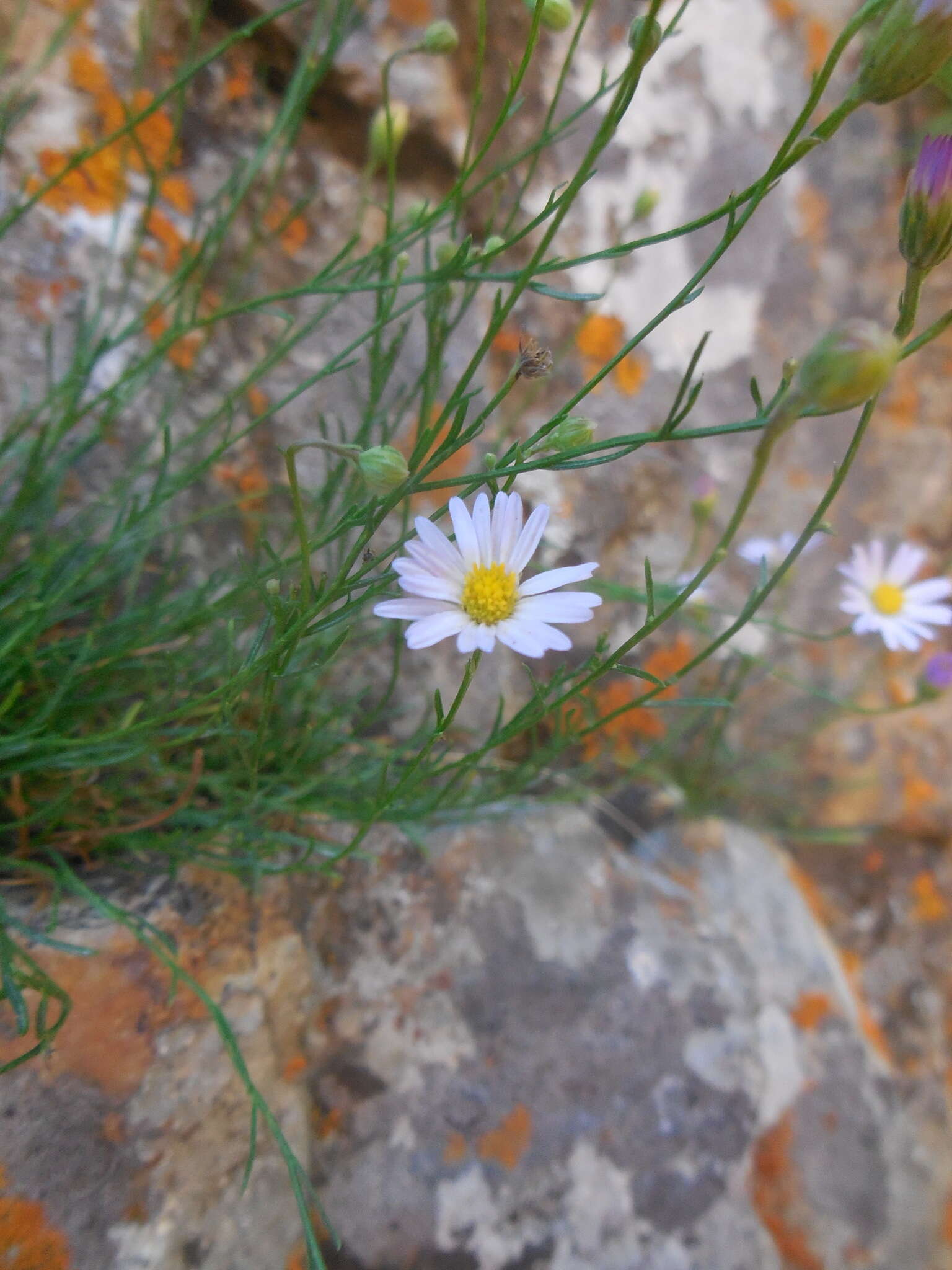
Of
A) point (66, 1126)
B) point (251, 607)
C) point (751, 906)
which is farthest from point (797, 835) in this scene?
point (66, 1126)

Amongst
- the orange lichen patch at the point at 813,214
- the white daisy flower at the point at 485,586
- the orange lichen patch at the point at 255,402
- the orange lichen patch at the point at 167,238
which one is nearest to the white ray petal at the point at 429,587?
the white daisy flower at the point at 485,586

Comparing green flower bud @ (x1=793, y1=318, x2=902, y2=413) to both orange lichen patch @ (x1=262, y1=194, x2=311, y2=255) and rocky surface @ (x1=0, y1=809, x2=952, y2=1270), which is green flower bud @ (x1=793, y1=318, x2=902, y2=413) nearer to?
rocky surface @ (x1=0, y1=809, x2=952, y2=1270)

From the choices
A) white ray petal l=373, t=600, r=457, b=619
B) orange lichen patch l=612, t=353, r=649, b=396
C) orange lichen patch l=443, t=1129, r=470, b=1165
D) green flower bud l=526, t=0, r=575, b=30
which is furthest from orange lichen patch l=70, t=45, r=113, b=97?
orange lichen patch l=443, t=1129, r=470, b=1165

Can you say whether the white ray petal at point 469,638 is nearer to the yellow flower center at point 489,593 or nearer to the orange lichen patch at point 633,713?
the yellow flower center at point 489,593

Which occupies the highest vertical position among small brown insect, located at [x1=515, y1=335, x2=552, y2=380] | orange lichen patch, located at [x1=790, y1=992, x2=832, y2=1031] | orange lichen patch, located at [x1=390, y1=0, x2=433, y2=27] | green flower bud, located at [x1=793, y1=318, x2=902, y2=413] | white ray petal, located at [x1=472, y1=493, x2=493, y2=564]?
orange lichen patch, located at [x1=390, y1=0, x2=433, y2=27]

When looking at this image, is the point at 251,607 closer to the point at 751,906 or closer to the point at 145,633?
the point at 145,633

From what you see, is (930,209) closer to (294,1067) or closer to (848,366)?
(848,366)
